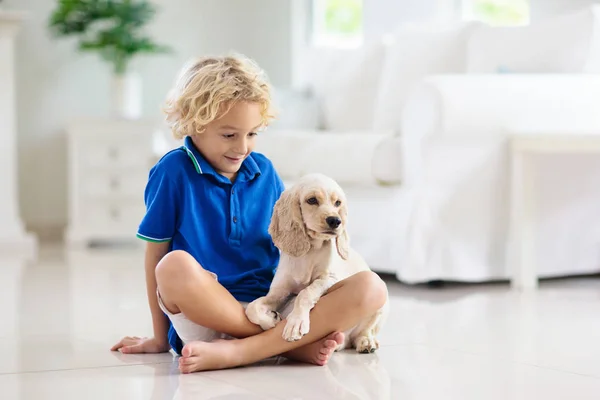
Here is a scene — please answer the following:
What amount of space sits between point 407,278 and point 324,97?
4.94 feet

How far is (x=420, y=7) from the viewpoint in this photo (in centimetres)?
473

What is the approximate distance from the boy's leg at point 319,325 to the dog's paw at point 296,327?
0.14 feet

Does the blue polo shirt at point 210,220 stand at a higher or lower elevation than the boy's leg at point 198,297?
higher

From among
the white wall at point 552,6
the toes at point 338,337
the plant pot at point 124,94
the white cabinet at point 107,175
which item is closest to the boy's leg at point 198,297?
the toes at point 338,337

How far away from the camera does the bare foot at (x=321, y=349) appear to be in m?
1.66

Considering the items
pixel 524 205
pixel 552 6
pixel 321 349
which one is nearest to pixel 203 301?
pixel 321 349

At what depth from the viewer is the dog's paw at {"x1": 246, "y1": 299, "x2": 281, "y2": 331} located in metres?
1.65

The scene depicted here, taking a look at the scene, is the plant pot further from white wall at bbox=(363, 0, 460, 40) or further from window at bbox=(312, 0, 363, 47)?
white wall at bbox=(363, 0, 460, 40)

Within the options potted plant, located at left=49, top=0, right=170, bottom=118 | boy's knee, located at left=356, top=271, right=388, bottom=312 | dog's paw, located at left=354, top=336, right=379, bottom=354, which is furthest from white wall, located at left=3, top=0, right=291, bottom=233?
boy's knee, located at left=356, top=271, right=388, bottom=312

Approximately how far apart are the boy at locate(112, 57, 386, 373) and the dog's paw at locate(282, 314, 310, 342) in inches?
1.9

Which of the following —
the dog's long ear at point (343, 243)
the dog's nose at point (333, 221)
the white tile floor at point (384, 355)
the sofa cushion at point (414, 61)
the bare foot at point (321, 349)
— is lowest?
the white tile floor at point (384, 355)

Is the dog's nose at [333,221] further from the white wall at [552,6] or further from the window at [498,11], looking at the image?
the window at [498,11]

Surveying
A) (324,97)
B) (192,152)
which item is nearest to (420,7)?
(324,97)

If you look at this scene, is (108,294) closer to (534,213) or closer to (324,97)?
(534,213)
